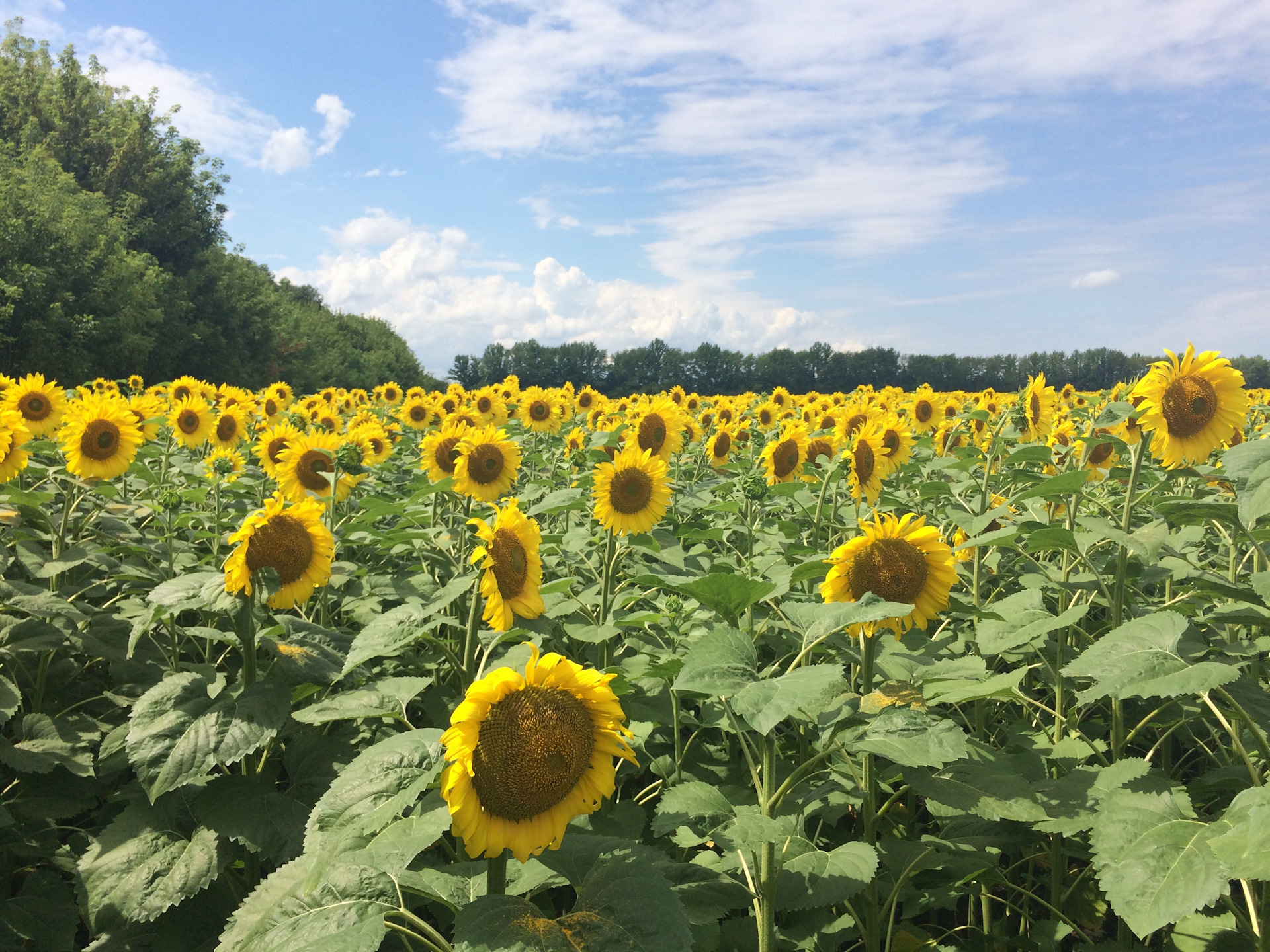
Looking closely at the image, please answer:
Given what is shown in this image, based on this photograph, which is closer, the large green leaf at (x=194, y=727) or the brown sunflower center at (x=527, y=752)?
→ the brown sunflower center at (x=527, y=752)

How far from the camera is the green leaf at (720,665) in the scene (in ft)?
6.38

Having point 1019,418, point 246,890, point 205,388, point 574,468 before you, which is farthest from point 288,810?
point 205,388

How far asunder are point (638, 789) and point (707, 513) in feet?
9.60

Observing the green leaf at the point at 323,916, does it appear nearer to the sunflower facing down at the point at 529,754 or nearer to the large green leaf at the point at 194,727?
the sunflower facing down at the point at 529,754

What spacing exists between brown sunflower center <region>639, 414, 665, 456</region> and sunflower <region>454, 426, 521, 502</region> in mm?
1128

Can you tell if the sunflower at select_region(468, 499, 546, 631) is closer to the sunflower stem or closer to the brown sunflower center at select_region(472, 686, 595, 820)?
the brown sunflower center at select_region(472, 686, 595, 820)

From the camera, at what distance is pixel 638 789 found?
11.6 feet

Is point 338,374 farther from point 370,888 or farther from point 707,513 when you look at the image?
point 370,888

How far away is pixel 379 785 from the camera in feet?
6.05

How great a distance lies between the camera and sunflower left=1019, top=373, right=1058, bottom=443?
696 centimetres

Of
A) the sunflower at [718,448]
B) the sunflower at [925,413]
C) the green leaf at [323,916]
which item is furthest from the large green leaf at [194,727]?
the sunflower at [925,413]

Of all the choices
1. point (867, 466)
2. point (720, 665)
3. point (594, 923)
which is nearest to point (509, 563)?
point (720, 665)

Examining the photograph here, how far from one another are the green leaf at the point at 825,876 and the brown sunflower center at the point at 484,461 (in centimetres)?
312

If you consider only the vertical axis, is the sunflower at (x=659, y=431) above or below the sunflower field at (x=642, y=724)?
above
